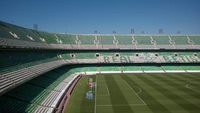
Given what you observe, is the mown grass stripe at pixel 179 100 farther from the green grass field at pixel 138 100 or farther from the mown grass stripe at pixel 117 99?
the mown grass stripe at pixel 117 99

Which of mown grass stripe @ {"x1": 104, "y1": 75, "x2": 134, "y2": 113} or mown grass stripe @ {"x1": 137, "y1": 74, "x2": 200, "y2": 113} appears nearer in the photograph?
mown grass stripe @ {"x1": 137, "y1": 74, "x2": 200, "y2": 113}

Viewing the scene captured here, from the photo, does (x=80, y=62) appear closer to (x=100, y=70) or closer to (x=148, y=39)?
(x=100, y=70)

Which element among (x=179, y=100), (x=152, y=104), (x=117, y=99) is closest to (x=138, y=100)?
(x=152, y=104)

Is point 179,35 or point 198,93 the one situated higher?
point 179,35

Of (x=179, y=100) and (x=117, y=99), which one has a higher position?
(x=117, y=99)

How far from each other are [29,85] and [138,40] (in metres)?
51.6

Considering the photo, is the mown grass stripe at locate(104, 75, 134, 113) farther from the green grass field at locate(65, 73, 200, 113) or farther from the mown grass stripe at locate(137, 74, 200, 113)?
the mown grass stripe at locate(137, 74, 200, 113)

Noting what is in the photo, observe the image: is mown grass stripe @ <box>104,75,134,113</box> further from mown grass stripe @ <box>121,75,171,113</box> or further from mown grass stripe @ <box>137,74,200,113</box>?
mown grass stripe @ <box>137,74,200,113</box>

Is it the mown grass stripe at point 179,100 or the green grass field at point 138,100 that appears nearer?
the mown grass stripe at point 179,100

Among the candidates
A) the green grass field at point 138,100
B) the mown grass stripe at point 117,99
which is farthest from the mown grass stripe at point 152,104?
the mown grass stripe at point 117,99

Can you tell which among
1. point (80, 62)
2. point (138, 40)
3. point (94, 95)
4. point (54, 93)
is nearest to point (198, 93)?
point (94, 95)

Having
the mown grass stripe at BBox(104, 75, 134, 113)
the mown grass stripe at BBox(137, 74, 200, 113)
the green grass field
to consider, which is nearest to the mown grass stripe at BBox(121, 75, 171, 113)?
the green grass field

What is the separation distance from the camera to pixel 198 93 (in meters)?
37.4

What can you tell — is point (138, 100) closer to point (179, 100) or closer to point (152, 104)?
point (152, 104)
